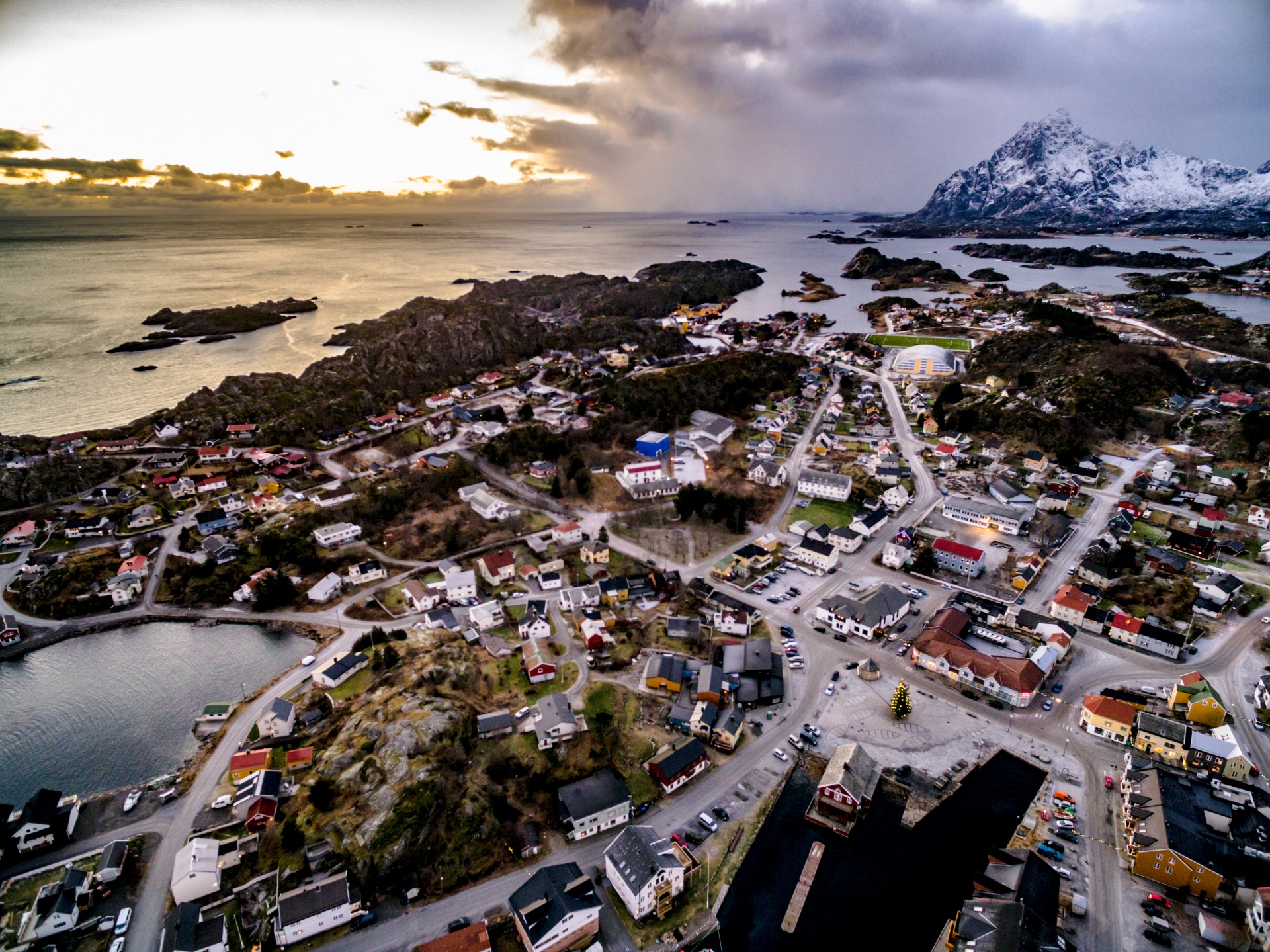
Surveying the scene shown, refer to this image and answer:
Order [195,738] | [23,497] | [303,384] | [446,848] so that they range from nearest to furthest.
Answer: [446,848], [195,738], [23,497], [303,384]

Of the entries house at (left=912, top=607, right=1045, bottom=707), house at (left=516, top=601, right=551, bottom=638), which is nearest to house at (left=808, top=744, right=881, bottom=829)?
house at (left=912, top=607, right=1045, bottom=707)

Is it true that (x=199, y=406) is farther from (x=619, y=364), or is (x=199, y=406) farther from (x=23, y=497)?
(x=619, y=364)

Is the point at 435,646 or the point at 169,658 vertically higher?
A: the point at 435,646

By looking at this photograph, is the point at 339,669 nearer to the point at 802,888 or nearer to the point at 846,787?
the point at 802,888

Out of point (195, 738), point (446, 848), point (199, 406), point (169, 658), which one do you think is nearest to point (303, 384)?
point (199, 406)

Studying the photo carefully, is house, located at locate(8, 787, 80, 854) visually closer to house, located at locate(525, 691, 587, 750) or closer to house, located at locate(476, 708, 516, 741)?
house, located at locate(476, 708, 516, 741)

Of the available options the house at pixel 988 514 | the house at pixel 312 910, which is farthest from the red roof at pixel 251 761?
the house at pixel 988 514

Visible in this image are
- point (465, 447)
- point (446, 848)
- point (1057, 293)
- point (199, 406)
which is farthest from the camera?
point (1057, 293)

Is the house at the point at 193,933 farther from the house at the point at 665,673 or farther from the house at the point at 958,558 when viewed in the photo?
the house at the point at 958,558
